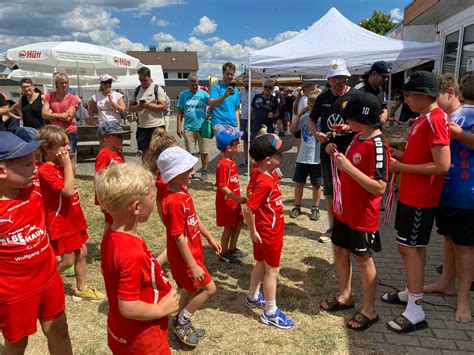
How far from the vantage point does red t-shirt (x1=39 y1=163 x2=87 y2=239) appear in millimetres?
2871

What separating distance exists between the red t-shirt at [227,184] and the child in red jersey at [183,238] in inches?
39.4

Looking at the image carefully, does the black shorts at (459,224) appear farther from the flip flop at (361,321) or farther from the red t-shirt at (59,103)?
the red t-shirt at (59,103)

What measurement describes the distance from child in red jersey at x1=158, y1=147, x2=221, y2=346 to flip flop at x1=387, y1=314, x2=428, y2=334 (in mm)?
1547

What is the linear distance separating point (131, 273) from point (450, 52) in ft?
33.4

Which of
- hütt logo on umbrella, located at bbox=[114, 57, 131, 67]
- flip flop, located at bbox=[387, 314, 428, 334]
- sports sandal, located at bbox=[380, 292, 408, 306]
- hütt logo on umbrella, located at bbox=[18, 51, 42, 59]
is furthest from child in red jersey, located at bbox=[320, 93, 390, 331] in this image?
hütt logo on umbrella, located at bbox=[18, 51, 42, 59]

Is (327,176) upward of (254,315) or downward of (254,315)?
upward

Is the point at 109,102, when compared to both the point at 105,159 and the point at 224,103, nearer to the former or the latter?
the point at 224,103

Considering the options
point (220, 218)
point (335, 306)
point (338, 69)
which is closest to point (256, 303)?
point (335, 306)

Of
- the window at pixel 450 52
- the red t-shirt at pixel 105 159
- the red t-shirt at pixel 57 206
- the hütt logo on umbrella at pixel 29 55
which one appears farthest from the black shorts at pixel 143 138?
the window at pixel 450 52

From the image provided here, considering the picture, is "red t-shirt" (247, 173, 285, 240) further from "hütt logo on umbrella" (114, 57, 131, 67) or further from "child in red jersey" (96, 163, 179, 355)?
"hütt logo on umbrella" (114, 57, 131, 67)

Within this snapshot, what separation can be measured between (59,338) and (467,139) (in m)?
3.19

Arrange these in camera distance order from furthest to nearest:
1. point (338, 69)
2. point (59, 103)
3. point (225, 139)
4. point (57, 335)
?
point (59, 103) → point (338, 69) → point (225, 139) → point (57, 335)

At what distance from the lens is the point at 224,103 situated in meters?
7.35

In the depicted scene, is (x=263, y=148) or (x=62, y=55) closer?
(x=263, y=148)
